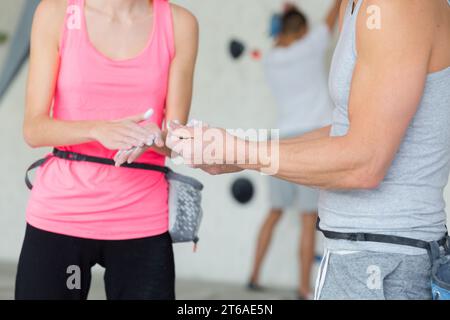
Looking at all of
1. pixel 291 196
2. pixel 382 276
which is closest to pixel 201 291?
pixel 291 196

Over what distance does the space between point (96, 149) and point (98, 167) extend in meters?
0.05

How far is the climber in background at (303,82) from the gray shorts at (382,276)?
283 cm

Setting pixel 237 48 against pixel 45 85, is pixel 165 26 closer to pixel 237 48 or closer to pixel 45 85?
pixel 45 85

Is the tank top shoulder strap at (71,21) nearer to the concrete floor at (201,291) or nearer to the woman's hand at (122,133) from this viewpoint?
the woman's hand at (122,133)

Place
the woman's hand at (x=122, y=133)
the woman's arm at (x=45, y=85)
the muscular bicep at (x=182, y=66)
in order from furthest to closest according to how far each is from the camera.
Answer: the muscular bicep at (x=182, y=66), the woman's arm at (x=45, y=85), the woman's hand at (x=122, y=133)

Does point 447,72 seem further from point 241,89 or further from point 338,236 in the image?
point 241,89

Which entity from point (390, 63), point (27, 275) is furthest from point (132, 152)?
point (390, 63)

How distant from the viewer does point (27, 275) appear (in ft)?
6.29

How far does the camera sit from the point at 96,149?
1995mm

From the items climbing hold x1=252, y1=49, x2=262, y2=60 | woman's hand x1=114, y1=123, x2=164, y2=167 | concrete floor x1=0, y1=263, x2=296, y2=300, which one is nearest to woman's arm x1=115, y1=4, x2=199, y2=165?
woman's hand x1=114, y1=123, x2=164, y2=167

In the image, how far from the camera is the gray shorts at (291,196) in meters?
4.42

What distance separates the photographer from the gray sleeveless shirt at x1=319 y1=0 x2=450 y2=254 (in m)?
1.42

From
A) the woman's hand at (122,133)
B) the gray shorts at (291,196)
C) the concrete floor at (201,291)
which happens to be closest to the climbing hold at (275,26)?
the gray shorts at (291,196)
